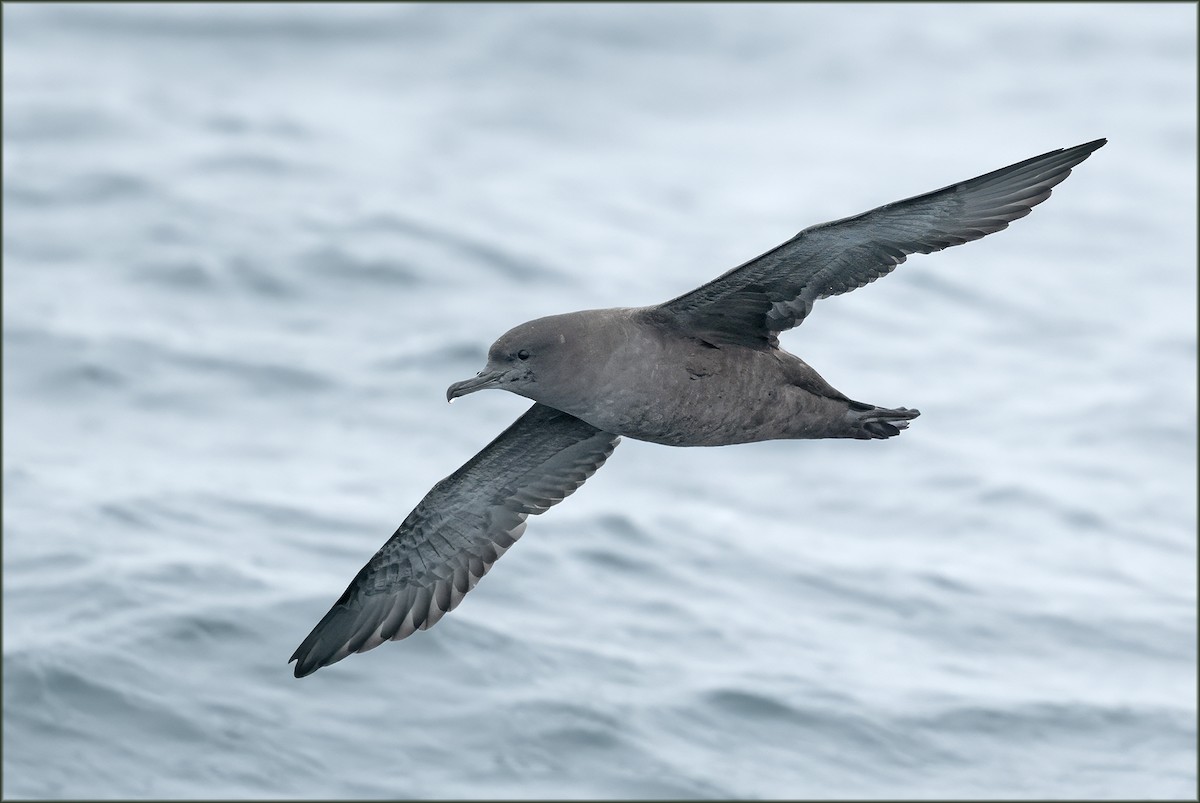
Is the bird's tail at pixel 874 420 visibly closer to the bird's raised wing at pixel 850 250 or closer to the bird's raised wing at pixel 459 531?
the bird's raised wing at pixel 850 250

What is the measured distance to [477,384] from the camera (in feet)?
26.5

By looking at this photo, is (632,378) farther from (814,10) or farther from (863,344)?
(814,10)

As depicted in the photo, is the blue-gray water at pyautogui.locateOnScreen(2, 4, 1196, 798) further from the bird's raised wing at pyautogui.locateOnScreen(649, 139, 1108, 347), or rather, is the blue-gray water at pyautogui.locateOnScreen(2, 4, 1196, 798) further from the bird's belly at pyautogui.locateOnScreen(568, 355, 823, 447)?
the bird's raised wing at pyautogui.locateOnScreen(649, 139, 1108, 347)

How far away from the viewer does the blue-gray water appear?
1564 centimetres

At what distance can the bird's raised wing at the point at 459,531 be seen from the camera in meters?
9.52

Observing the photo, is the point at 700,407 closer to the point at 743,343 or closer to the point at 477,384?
the point at 743,343

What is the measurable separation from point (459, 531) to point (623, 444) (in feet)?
36.0

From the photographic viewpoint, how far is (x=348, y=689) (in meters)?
15.6

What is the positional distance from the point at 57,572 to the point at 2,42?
17.2m

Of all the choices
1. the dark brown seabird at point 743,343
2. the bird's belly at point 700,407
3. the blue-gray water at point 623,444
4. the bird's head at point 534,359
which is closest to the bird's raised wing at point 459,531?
the dark brown seabird at point 743,343

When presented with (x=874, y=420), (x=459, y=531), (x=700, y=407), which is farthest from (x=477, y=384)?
(x=459, y=531)

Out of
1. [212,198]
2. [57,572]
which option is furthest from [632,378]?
[212,198]

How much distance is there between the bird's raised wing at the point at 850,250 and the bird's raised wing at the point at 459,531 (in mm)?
1261

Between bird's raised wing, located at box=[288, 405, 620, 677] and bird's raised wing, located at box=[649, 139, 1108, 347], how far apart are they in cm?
126
